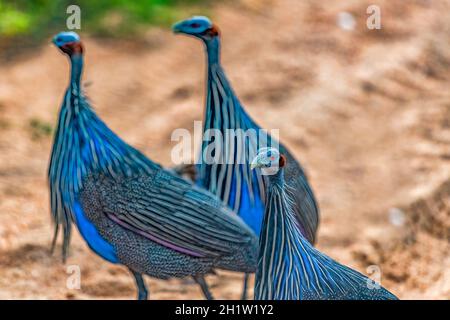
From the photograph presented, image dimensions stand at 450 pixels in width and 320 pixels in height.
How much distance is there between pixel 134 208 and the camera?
4.09m

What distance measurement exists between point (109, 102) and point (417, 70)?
2.38 meters

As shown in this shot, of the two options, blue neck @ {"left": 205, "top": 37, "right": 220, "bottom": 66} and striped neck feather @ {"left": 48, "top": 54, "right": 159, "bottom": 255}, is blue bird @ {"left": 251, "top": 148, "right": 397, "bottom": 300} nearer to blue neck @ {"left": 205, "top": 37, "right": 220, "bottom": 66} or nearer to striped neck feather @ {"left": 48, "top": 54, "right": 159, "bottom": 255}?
striped neck feather @ {"left": 48, "top": 54, "right": 159, "bottom": 255}

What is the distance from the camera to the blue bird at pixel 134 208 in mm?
4086

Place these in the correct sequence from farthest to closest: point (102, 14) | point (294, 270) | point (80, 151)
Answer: point (102, 14)
point (80, 151)
point (294, 270)

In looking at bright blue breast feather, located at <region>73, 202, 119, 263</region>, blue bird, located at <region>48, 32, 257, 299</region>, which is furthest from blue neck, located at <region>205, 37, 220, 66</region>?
bright blue breast feather, located at <region>73, 202, 119, 263</region>

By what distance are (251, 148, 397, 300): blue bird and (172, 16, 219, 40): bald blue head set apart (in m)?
1.04

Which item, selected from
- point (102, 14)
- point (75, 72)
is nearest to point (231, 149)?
point (75, 72)

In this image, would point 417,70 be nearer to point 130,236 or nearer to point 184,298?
point 184,298

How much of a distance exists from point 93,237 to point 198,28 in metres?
1.11

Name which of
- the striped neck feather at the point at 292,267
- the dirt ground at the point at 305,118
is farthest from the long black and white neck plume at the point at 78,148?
the striped neck feather at the point at 292,267

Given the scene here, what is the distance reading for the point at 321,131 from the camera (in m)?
6.37

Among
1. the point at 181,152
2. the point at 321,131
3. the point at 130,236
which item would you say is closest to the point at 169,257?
the point at 130,236

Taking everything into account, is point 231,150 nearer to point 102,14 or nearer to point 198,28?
point 198,28

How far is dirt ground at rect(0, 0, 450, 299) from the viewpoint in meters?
4.95
